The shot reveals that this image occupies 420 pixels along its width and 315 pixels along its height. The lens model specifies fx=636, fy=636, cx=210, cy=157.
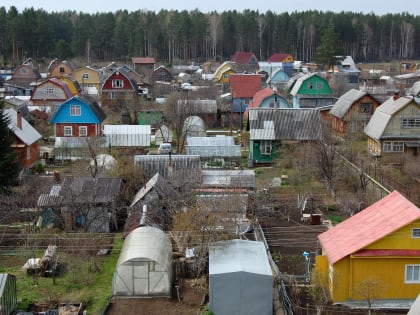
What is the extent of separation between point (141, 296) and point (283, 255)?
420 centimetres

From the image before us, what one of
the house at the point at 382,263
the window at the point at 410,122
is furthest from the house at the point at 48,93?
the house at the point at 382,263

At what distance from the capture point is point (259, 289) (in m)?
12.8

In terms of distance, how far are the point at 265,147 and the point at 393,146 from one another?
5.66 m

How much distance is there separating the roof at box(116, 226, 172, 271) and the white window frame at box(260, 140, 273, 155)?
1258 cm

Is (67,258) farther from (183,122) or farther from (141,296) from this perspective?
(183,122)

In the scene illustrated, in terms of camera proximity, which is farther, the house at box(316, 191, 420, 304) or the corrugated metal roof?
the corrugated metal roof

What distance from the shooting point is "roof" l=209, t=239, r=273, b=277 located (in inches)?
512

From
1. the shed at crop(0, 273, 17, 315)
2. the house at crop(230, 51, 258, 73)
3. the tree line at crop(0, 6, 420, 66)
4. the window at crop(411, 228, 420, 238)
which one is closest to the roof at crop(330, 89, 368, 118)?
the window at crop(411, 228, 420, 238)

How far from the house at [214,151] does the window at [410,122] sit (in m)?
7.31

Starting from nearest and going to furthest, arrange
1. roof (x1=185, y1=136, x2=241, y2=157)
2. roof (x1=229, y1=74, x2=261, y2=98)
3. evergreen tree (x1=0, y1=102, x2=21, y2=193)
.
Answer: evergreen tree (x1=0, y1=102, x2=21, y2=193) → roof (x1=185, y1=136, x2=241, y2=157) → roof (x1=229, y1=74, x2=261, y2=98)

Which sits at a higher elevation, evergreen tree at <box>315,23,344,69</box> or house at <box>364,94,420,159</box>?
evergreen tree at <box>315,23,344,69</box>

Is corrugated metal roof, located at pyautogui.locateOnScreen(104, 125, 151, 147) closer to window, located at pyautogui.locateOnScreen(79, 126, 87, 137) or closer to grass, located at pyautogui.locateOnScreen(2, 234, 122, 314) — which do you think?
window, located at pyautogui.locateOnScreen(79, 126, 87, 137)

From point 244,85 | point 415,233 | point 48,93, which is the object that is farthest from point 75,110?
point 415,233

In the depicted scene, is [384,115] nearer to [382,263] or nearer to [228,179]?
[228,179]
